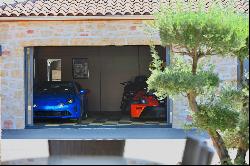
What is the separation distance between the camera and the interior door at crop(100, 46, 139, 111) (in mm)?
20781

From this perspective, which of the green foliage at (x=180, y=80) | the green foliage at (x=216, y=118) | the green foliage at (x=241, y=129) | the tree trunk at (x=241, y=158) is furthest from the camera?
the green foliage at (x=216, y=118)

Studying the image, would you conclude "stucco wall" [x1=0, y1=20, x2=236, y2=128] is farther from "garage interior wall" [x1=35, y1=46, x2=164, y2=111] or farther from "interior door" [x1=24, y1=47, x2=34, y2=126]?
"garage interior wall" [x1=35, y1=46, x2=164, y2=111]

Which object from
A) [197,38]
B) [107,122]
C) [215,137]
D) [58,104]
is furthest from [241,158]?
[58,104]

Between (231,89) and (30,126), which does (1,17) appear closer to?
(30,126)

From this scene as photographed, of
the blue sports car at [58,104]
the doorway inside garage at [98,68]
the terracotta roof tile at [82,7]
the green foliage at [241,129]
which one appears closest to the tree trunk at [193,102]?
the green foliage at [241,129]

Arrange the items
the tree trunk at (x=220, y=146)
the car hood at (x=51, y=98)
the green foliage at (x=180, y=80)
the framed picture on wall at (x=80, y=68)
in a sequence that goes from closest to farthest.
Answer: the green foliage at (x=180, y=80)
the tree trunk at (x=220, y=146)
the car hood at (x=51, y=98)
the framed picture on wall at (x=80, y=68)

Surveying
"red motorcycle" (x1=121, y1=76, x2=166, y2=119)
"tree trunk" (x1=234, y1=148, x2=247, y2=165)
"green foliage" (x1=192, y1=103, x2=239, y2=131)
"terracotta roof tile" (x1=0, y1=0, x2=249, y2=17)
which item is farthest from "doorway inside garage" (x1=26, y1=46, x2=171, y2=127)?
"tree trunk" (x1=234, y1=148, x2=247, y2=165)

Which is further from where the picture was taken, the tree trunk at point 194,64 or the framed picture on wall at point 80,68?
the framed picture on wall at point 80,68

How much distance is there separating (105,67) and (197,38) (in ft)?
45.4

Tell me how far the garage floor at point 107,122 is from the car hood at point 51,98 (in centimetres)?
60

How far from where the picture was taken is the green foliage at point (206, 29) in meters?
7.11

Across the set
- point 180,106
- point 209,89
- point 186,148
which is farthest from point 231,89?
point 180,106

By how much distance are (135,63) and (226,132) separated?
13013 millimetres

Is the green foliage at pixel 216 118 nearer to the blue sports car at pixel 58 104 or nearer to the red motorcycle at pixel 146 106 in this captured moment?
the red motorcycle at pixel 146 106
